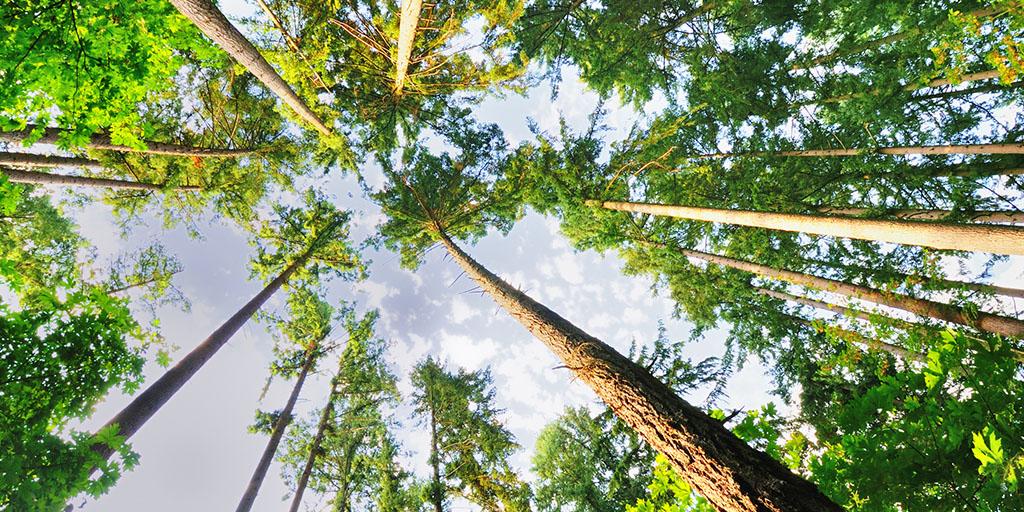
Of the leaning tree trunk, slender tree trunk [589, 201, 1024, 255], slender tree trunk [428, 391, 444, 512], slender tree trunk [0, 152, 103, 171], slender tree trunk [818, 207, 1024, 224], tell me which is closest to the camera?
the leaning tree trunk

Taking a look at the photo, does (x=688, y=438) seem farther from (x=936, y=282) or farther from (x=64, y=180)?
(x=64, y=180)

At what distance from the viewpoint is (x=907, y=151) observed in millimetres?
7430

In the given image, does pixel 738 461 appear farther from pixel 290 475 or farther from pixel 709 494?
pixel 290 475

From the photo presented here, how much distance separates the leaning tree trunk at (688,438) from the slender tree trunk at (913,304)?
17.8 ft

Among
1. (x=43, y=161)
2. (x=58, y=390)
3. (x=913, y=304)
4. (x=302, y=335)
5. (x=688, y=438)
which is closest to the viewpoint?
(x=688, y=438)

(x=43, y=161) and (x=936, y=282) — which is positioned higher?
(x=43, y=161)

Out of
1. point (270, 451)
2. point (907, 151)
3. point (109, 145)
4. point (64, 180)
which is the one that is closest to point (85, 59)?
point (109, 145)

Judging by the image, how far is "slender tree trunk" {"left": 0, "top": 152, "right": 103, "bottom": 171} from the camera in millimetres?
6871

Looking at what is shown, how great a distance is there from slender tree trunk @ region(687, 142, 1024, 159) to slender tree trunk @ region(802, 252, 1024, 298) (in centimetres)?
243

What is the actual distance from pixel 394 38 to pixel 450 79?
2.01 metres

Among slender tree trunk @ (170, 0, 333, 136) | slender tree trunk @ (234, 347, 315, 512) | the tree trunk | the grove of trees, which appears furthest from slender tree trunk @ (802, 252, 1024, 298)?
the tree trunk

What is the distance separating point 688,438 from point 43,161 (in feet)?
41.5

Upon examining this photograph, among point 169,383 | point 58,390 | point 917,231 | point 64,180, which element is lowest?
point 917,231

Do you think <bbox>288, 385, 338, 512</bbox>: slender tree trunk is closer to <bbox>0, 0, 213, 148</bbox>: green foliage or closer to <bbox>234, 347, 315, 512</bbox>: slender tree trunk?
<bbox>234, 347, 315, 512</bbox>: slender tree trunk
